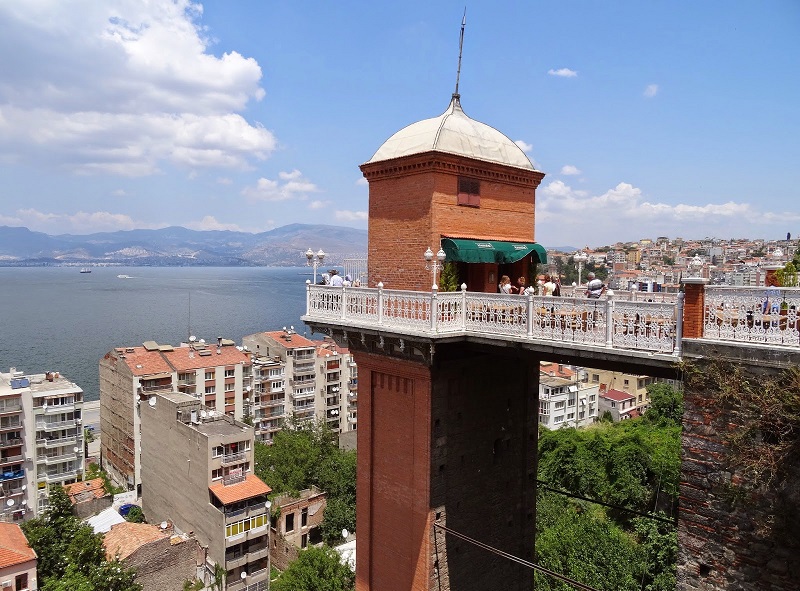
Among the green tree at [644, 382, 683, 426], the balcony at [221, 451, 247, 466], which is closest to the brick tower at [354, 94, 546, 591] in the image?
the balcony at [221, 451, 247, 466]

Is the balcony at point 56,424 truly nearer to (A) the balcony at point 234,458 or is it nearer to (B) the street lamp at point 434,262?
(A) the balcony at point 234,458

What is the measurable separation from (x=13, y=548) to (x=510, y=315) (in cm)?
2304

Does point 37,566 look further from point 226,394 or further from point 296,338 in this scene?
point 296,338

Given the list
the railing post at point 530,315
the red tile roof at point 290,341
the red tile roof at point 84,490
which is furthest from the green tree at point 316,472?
the railing post at point 530,315

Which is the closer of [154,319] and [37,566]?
[37,566]

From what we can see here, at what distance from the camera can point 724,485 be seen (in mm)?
6641

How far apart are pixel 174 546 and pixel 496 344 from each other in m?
25.9

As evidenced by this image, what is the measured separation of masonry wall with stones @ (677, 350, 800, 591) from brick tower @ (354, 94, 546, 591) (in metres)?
3.35

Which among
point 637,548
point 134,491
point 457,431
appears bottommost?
point 134,491

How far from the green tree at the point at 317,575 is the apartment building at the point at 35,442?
808 inches

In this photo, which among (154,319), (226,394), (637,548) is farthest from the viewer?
(154,319)

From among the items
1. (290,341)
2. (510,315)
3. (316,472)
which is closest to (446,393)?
(510,315)

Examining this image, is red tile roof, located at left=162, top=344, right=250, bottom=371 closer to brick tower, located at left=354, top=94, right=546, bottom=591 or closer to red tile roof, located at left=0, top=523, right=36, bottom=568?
red tile roof, located at left=0, top=523, right=36, bottom=568

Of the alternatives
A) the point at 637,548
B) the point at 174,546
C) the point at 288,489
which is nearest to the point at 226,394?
the point at 288,489
